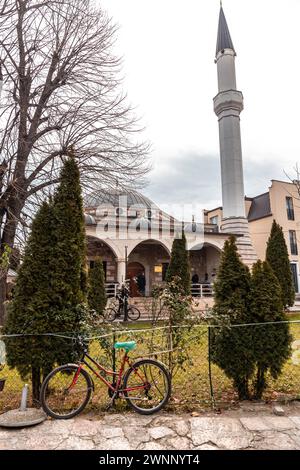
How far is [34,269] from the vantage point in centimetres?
425

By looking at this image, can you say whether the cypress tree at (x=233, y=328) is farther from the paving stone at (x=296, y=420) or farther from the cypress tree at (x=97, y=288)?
the cypress tree at (x=97, y=288)

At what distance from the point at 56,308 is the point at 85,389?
3.59 ft

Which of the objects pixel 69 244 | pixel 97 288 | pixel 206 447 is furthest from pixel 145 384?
pixel 97 288

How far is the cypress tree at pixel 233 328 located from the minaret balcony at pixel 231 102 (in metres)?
19.9

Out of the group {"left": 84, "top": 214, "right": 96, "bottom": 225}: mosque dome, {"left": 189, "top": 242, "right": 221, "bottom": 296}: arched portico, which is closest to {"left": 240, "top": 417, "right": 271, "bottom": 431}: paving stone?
{"left": 84, "top": 214, "right": 96, "bottom": 225}: mosque dome

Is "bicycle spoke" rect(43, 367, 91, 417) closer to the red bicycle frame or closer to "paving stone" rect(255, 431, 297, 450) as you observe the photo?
the red bicycle frame

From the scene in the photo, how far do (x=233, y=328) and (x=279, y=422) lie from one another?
3.64ft

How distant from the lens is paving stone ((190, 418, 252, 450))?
2.96 metres

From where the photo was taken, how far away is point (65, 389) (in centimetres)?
379

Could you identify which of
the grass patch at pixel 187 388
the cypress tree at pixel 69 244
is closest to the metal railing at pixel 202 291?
the grass patch at pixel 187 388

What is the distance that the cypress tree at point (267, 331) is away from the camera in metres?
3.99

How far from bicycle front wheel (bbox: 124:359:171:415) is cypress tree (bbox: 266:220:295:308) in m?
11.8
